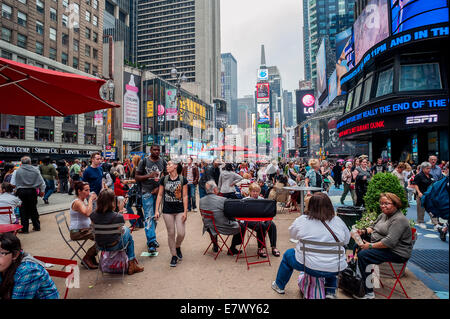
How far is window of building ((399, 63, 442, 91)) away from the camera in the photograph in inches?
625

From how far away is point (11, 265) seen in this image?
2.13 m

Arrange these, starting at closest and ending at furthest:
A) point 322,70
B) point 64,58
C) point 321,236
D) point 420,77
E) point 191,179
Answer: point 321,236, point 191,179, point 420,77, point 64,58, point 322,70

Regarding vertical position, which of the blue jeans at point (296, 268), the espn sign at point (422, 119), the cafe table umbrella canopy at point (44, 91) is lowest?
the blue jeans at point (296, 268)

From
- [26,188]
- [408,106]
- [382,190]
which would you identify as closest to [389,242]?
[382,190]

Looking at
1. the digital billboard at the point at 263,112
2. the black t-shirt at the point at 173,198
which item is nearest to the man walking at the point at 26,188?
the black t-shirt at the point at 173,198

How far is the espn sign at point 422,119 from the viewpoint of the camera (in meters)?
14.8

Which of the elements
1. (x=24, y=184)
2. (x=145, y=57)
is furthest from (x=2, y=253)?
(x=145, y=57)

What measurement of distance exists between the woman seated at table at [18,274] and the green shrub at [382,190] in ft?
16.3

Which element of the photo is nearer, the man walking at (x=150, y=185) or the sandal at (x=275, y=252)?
the sandal at (x=275, y=252)

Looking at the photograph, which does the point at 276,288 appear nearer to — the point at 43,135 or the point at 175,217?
the point at 175,217

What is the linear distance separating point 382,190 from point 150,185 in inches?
182

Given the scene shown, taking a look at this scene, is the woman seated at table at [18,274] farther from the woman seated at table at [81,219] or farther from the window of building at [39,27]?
the window of building at [39,27]

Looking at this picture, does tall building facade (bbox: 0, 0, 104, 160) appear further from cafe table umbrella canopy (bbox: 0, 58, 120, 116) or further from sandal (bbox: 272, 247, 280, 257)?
sandal (bbox: 272, 247, 280, 257)
